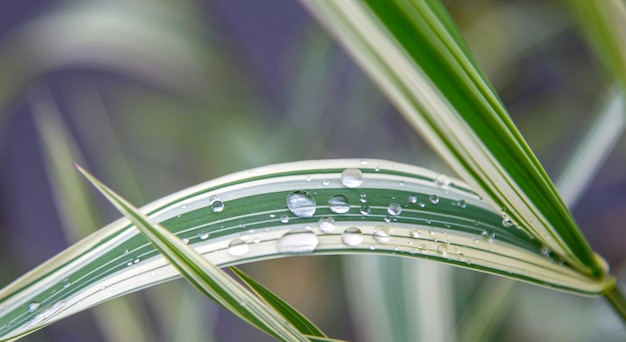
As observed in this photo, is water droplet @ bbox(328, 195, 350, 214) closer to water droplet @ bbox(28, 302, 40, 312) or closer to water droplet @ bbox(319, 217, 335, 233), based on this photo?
water droplet @ bbox(319, 217, 335, 233)

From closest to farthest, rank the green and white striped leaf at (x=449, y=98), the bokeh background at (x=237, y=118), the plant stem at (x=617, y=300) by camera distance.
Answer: the green and white striped leaf at (x=449, y=98), the plant stem at (x=617, y=300), the bokeh background at (x=237, y=118)

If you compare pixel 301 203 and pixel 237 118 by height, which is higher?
pixel 237 118

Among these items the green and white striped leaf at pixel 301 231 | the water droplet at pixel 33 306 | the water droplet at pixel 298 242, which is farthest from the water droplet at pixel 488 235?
the water droplet at pixel 33 306

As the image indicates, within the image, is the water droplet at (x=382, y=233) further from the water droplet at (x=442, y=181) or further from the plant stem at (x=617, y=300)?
the plant stem at (x=617, y=300)

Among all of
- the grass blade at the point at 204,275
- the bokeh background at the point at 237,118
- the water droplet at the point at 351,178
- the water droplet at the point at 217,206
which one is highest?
the bokeh background at the point at 237,118

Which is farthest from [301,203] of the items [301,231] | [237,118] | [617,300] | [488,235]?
[237,118]

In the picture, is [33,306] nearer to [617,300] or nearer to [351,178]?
[351,178]

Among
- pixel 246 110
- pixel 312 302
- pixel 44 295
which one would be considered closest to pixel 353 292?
pixel 312 302
